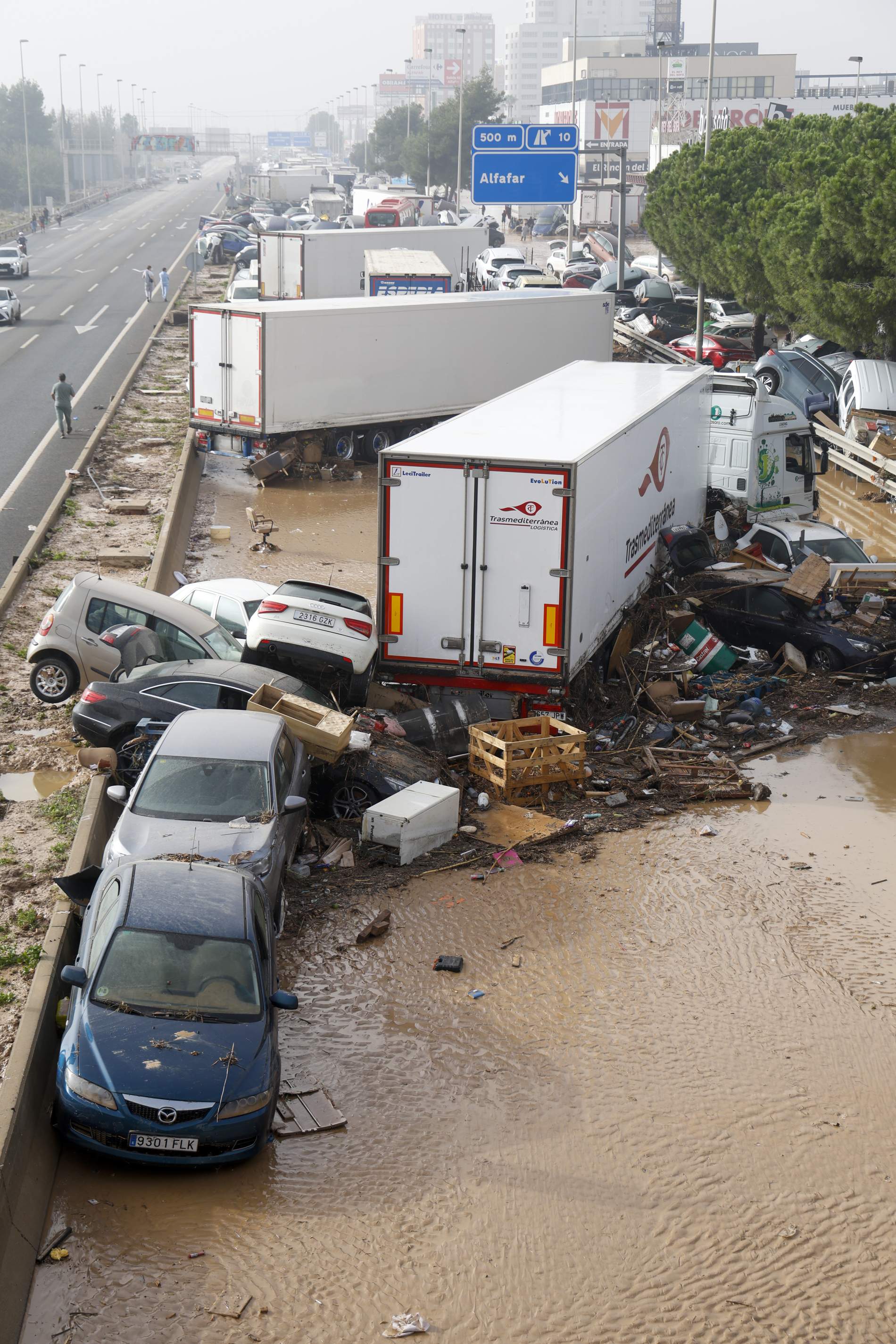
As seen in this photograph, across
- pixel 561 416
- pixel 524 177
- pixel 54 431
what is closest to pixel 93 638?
pixel 561 416

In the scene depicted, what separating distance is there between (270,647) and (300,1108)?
6.00 meters

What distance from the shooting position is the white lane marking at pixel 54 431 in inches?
909

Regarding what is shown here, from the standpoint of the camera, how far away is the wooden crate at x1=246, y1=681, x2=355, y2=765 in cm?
1148

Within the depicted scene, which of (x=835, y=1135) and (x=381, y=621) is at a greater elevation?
(x=381, y=621)

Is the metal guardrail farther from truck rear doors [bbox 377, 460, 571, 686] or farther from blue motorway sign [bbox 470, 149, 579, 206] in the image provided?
truck rear doors [bbox 377, 460, 571, 686]

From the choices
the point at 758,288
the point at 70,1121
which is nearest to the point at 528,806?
the point at 70,1121

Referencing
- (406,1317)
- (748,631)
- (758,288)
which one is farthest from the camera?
(758,288)

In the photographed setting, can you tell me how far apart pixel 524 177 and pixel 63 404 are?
44.9ft

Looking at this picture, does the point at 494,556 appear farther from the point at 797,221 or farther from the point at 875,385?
the point at 797,221

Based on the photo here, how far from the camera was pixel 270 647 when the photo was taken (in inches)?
515

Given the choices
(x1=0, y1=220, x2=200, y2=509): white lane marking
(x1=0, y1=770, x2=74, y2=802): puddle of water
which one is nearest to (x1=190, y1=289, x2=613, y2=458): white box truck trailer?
(x1=0, y1=220, x2=200, y2=509): white lane marking

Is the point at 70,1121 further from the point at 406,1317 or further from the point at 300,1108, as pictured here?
the point at 406,1317

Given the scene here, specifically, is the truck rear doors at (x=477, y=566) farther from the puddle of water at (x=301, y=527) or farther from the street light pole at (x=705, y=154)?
the street light pole at (x=705, y=154)

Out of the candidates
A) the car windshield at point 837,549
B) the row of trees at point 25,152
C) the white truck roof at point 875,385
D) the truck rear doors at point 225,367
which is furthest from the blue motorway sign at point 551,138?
the row of trees at point 25,152
